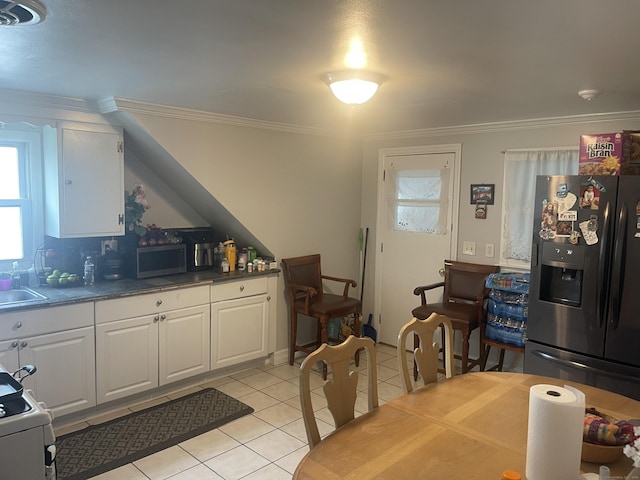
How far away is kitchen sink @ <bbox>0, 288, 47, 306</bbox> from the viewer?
312cm

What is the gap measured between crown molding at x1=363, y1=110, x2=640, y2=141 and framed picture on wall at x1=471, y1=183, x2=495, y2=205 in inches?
18.1

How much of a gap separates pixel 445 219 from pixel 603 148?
1.69 m

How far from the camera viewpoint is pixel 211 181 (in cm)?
394

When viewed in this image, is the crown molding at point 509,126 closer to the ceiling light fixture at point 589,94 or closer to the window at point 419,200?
the window at point 419,200

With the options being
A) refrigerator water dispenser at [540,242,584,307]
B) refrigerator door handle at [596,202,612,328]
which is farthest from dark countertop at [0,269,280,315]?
refrigerator door handle at [596,202,612,328]

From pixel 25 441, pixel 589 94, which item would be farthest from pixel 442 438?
pixel 589 94

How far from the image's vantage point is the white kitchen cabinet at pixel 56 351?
2.94m

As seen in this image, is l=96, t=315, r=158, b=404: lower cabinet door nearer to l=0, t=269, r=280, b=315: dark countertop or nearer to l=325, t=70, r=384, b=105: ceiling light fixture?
l=0, t=269, r=280, b=315: dark countertop

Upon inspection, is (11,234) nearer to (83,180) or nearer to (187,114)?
(83,180)

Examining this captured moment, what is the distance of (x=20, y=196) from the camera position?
144 inches

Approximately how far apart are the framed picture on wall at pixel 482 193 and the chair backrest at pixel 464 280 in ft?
1.84

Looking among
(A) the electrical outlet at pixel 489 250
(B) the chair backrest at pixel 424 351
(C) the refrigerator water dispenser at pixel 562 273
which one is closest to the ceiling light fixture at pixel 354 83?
(B) the chair backrest at pixel 424 351

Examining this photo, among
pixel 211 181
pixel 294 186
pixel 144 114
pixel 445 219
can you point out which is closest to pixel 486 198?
pixel 445 219

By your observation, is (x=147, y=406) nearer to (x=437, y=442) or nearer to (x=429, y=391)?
(x=429, y=391)
